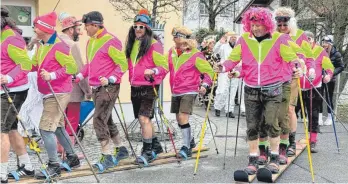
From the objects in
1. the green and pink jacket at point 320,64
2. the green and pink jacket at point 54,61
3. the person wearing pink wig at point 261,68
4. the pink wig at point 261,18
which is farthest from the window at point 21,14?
the green and pink jacket at point 320,64

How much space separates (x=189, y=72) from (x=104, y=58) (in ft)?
4.45

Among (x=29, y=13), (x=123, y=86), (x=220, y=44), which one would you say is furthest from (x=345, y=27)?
(x=29, y=13)

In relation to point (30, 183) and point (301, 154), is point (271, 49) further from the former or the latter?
point (30, 183)

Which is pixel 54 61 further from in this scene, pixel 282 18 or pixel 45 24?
pixel 282 18

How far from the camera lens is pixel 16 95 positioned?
5500 millimetres

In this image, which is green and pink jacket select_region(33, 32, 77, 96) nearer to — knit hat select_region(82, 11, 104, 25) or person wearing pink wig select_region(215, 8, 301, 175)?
knit hat select_region(82, 11, 104, 25)

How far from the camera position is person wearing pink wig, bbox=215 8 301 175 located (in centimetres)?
566

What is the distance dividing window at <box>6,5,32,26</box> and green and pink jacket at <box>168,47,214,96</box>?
4054 millimetres

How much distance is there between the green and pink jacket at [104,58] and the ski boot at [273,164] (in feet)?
7.14

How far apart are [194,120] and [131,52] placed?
4655 mm

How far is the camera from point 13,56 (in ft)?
17.4

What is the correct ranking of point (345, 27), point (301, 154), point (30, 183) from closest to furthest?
point (30, 183) < point (301, 154) < point (345, 27)

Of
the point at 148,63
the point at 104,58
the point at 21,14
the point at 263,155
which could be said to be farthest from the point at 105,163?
the point at 21,14

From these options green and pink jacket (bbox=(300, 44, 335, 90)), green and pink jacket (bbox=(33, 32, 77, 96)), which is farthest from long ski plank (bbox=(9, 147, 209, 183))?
green and pink jacket (bbox=(300, 44, 335, 90))
